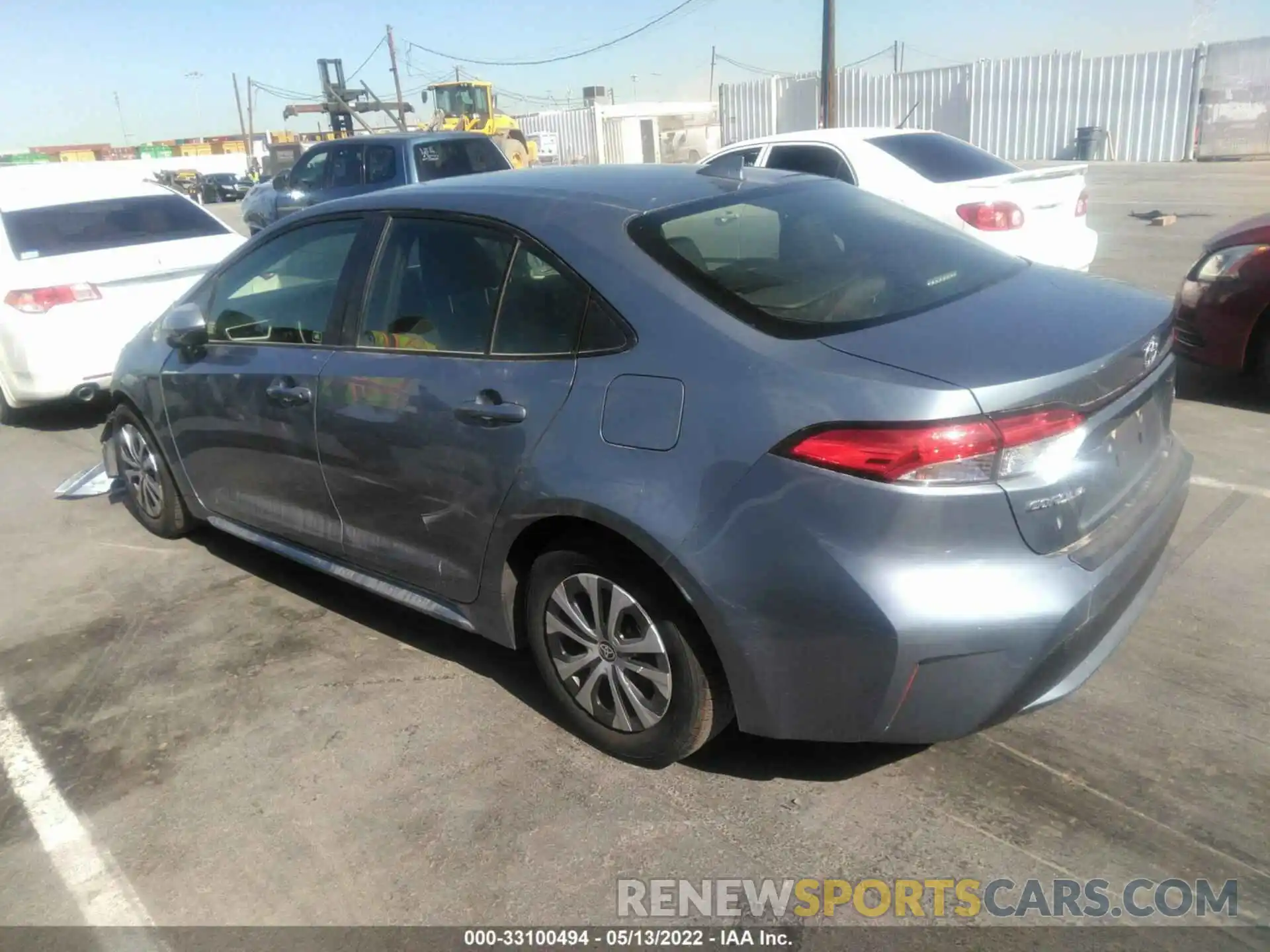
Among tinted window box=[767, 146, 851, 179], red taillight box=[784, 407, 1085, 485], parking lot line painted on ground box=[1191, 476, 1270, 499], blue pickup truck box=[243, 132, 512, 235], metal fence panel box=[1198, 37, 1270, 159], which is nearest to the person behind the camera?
red taillight box=[784, 407, 1085, 485]

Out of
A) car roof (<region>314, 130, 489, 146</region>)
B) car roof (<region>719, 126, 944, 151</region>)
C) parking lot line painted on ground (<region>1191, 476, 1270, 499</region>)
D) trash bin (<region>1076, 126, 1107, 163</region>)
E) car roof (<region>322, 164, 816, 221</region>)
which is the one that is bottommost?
parking lot line painted on ground (<region>1191, 476, 1270, 499</region>)

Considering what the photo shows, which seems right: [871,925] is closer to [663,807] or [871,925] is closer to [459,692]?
[663,807]

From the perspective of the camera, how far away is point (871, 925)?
96.0 inches

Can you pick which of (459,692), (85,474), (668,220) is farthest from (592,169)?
(85,474)

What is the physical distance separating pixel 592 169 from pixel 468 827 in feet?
7.49

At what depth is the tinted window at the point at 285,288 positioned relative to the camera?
12.5 feet

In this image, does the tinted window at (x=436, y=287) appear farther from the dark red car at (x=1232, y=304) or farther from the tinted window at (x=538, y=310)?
the dark red car at (x=1232, y=304)

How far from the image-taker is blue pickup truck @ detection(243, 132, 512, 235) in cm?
1265

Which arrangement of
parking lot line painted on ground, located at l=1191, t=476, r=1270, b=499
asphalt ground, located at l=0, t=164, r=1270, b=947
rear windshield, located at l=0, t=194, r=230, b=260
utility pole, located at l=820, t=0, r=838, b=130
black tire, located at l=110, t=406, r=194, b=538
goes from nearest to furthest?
asphalt ground, located at l=0, t=164, r=1270, b=947, parking lot line painted on ground, located at l=1191, t=476, r=1270, b=499, black tire, located at l=110, t=406, r=194, b=538, rear windshield, located at l=0, t=194, r=230, b=260, utility pole, located at l=820, t=0, r=838, b=130

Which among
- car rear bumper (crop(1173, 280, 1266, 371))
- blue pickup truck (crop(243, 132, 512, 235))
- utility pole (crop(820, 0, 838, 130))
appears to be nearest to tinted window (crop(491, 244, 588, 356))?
car rear bumper (crop(1173, 280, 1266, 371))

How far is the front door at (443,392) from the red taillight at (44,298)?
4.10 metres

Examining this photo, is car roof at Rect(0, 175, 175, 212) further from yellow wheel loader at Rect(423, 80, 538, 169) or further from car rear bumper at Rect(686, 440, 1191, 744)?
yellow wheel loader at Rect(423, 80, 538, 169)

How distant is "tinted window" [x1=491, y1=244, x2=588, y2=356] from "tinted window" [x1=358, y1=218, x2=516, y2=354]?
0.06 m

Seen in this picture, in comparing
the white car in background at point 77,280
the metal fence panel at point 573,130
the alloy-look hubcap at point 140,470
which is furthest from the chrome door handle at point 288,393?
the metal fence panel at point 573,130
